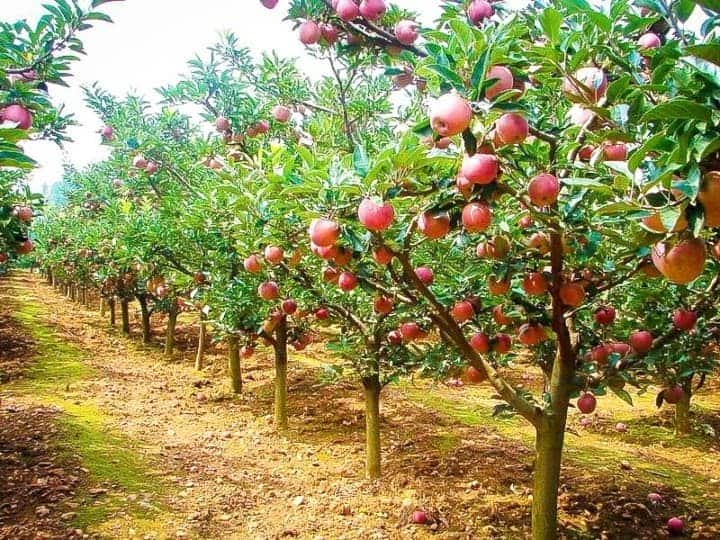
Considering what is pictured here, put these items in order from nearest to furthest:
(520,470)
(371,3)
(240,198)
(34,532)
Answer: (371,3), (240,198), (34,532), (520,470)

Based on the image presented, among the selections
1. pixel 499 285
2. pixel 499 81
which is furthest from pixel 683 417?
pixel 499 81

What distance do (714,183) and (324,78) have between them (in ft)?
15.1

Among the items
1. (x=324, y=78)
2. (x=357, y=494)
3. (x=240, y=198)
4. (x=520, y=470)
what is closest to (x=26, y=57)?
(x=240, y=198)

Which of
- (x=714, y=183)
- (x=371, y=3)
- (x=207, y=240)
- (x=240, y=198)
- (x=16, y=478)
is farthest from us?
(x=207, y=240)

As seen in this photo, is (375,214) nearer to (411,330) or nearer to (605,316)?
(411,330)

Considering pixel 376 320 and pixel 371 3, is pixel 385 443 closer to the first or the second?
pixel 376 320

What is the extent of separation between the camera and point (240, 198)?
9.41 ft

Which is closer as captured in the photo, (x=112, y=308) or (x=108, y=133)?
(x=108, y=133)

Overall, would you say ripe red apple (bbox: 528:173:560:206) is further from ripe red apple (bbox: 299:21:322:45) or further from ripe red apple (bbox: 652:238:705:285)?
ripe red apple (bbox: 299:21:322:45)

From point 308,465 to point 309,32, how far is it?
161 inches

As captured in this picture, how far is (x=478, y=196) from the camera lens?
5.77 feet

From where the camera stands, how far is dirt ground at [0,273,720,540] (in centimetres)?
398

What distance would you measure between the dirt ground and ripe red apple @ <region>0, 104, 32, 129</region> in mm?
2669

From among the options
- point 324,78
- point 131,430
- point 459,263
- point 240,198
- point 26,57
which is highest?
point 324,78
